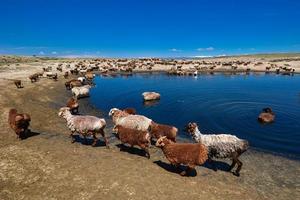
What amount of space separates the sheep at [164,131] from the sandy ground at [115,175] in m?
0.97

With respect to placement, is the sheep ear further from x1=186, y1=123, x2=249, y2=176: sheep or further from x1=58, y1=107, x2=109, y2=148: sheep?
x1=186, y1=123, x2=249, y2=176: sheep

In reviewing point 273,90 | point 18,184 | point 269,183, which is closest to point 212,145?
point 269,183

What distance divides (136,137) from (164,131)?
2.02m

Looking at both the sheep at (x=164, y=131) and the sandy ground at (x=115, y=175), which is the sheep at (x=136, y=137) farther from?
the sheep at (x=164, y=131)

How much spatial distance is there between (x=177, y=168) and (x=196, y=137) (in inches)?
84.6

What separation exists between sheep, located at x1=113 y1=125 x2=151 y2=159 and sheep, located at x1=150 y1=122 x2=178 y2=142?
136 cm

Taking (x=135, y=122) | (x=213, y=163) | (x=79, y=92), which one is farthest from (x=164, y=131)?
(x=79, y=92)

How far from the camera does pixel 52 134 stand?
738 inches

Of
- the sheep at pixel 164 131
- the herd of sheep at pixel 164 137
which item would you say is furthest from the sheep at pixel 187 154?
the sheep at pixel 164 131

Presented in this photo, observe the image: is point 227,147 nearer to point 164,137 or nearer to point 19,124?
point 164,137

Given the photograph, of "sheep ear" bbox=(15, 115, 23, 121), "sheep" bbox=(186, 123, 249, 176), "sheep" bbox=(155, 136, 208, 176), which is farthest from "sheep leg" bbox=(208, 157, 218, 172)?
"sheep ear" bbox=(15, 115, 23, 121)

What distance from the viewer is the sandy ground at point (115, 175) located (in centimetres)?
1137

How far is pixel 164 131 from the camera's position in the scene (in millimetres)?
16703

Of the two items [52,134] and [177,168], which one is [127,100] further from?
[177,168]
